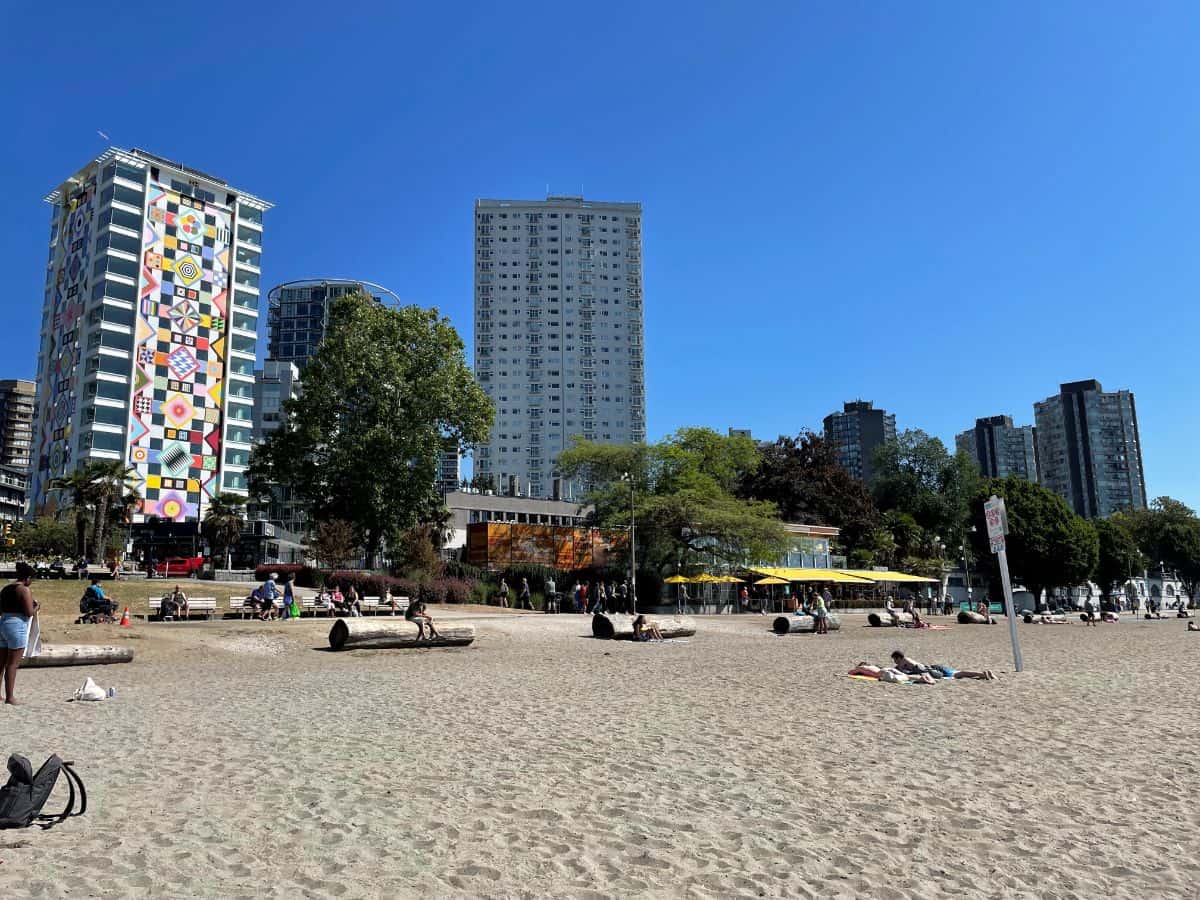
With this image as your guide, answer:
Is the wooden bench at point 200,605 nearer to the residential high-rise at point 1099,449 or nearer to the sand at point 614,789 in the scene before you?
the sand at point 614,789

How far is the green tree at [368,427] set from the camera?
41.1 metres

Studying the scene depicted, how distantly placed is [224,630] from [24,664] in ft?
26.6

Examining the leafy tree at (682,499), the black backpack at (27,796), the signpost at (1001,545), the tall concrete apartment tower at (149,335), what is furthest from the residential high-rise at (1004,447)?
the black backpack at (27,796)

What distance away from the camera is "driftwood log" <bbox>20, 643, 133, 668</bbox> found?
14930mm

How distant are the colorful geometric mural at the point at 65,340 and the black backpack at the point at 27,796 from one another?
95226 mm

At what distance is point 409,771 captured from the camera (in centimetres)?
691

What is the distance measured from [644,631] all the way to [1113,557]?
269ft

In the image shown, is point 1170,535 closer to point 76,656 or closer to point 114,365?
point 76,656

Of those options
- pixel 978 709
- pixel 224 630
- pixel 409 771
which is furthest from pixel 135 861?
pixel 224 630

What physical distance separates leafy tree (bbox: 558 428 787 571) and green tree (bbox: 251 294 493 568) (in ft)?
35.3

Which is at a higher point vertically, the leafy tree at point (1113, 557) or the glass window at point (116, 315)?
the glass window at point (116, 315)

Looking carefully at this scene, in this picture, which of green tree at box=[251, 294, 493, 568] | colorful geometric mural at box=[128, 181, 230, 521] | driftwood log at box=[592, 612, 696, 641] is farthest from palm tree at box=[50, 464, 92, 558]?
colorful geometric mural at box=[128, 181, 230, 521]

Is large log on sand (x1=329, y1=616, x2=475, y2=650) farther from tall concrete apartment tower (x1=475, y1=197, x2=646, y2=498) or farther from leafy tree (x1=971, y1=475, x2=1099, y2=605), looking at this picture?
tall concrete apartment tower (x1=475, y1=197, x2=646, y2=498)

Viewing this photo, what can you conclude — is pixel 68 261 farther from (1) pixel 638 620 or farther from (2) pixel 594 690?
(2) pixel 594 690
